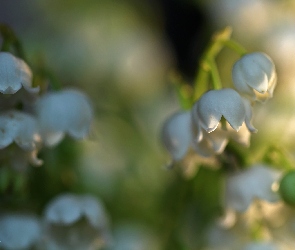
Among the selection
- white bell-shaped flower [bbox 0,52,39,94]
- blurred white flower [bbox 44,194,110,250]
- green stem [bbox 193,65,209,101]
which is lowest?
blurred white flower [bbox 44,194,110,250]

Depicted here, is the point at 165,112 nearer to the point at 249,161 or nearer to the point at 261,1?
the point at 261,1

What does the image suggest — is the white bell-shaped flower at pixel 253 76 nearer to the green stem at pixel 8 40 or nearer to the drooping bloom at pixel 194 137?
the drooping bloom at pixel 194 137

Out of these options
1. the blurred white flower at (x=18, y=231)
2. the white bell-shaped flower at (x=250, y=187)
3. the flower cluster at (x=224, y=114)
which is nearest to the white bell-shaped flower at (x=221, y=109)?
the flower cluster at (x=224, y=114)

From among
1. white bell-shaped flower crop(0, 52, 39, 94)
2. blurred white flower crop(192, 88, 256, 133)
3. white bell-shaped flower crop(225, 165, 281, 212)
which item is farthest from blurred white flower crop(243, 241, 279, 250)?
white bell-shaped flower crop(0, 52, 39, 94)

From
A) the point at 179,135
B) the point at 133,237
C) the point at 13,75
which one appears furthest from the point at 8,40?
the point at 133,237

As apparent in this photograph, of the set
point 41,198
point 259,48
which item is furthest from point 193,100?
point 259,48

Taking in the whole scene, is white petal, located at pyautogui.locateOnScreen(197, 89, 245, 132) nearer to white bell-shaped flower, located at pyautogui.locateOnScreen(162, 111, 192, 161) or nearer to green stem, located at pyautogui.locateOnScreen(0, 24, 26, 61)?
white bell-shaped flower, located at pyautogui.locateOnScreen(162, 111, 192, 161)
